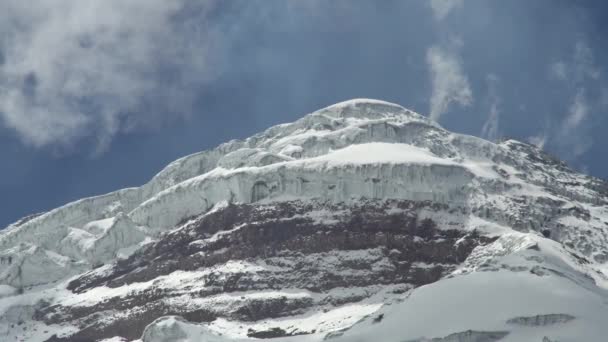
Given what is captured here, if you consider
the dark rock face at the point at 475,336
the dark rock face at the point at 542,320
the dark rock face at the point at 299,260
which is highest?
the dark rock face at the point at 299,260

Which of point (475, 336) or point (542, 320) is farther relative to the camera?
point (542, 320)

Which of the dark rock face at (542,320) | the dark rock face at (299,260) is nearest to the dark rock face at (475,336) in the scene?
the dark rock face at (542,320)

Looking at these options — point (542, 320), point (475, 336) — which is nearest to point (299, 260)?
point (475, 336)

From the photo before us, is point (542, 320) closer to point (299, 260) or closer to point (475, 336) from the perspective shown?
point (475, 336)

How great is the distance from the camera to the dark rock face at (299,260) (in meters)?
175

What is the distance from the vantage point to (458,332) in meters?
112

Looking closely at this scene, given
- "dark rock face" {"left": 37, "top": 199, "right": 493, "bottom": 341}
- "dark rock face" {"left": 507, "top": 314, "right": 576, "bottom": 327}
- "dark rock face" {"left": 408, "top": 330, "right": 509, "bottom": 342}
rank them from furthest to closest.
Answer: "dark rock face" {"left": 37, "top": 199, "right": 493, "bottom": 341}, "dark rock face" {"left": 507, "top": 314, "right": 576, "bottom": 327}, "dark rock face" {"left": 408, "top": 330, "right": 509, "bottom": 342}

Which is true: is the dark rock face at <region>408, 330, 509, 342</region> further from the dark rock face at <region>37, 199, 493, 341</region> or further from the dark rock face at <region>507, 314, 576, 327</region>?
Result: the dark rock face at <region>37, 199, 493, 341</region>

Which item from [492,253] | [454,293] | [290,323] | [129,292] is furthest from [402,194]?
[454,293]

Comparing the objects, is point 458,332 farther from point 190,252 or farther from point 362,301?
point 190,252

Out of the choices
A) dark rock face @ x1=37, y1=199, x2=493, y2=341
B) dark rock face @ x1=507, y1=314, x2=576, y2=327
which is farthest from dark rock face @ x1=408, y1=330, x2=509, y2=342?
dark rock face @ x1=37, y1=199, x2=493, y2=341

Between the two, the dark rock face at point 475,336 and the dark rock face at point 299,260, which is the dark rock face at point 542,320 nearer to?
the dark rock face at point 475,336

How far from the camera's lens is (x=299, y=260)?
182 m

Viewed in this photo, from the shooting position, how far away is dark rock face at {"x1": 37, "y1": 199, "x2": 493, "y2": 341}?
17525 centimetres
